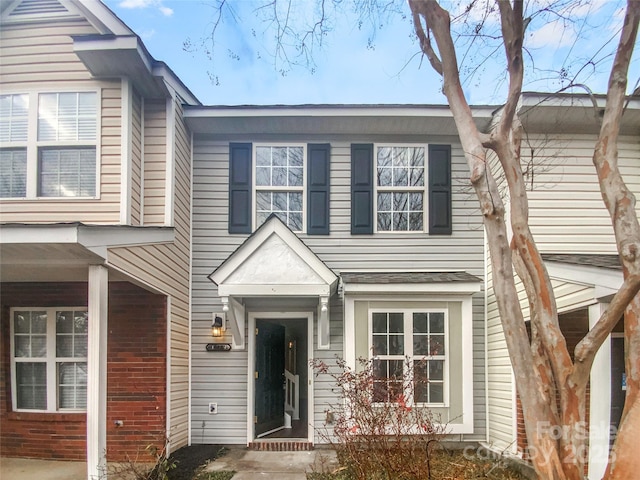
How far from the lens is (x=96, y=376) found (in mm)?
4754

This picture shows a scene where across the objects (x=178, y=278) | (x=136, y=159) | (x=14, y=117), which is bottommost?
(x=178, y=278)

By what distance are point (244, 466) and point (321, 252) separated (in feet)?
10.8

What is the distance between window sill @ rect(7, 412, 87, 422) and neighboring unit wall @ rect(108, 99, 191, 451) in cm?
128

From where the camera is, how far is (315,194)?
7523 mm

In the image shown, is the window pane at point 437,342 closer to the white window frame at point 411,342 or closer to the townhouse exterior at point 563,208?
the white window frame at point 411,342

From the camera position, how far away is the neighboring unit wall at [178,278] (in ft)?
20.4

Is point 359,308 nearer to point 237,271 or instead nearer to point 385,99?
point 237,271

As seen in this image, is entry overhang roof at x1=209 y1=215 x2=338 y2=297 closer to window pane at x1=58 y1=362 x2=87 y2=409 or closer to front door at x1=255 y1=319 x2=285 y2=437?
front door at x1=255 y1=319 x2=285 y2=437

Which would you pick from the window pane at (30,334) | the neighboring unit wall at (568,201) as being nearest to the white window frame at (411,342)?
the neighboring unit wall at (568,201)

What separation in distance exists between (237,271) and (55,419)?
3.30 m

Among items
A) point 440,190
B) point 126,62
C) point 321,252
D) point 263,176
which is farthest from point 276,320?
point 126,62

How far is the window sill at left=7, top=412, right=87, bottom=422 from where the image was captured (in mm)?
6405

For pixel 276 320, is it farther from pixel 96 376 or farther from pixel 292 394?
pixel 96 376

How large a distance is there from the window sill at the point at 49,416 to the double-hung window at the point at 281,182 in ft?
12.6
